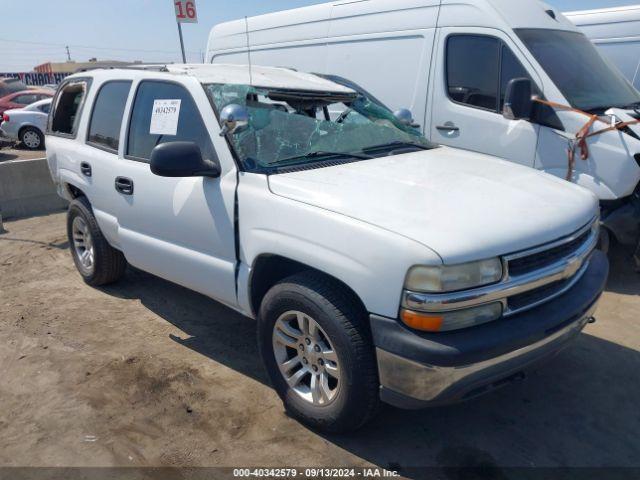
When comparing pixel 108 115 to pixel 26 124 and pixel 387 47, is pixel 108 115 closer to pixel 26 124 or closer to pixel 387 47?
pixel 387 47

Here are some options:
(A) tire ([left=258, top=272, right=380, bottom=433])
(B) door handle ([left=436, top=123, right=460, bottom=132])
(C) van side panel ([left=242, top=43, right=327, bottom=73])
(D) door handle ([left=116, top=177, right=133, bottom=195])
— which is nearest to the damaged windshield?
(A) tire ([left=258, top=272, right=380, bottom=433])

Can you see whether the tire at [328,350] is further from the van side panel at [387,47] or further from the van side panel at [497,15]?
the van side panel at [497,15]

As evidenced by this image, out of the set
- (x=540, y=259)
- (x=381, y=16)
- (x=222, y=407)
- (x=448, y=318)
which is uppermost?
(x=381, y=16)

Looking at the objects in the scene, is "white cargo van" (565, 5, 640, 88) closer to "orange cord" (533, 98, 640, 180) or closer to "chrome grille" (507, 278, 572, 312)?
"orange cord" (533, 98, 640, 180)

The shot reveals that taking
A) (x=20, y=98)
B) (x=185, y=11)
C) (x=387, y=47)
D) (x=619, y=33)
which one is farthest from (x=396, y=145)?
(x=20, y=98)

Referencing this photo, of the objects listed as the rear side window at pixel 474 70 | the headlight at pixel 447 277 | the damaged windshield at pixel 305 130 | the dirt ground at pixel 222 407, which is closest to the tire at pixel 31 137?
the dirt ground at pixel 222 407

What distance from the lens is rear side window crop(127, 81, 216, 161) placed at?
11.3ft

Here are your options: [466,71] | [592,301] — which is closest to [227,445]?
[592,301]

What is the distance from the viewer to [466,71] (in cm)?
535

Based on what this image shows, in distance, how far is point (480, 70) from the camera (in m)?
5.25

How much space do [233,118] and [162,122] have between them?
31.3 inches

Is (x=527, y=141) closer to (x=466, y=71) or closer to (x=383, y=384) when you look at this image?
(x=466, y=71)

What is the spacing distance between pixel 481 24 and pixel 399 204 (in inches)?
132

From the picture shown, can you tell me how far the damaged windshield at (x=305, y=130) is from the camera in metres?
3.25
